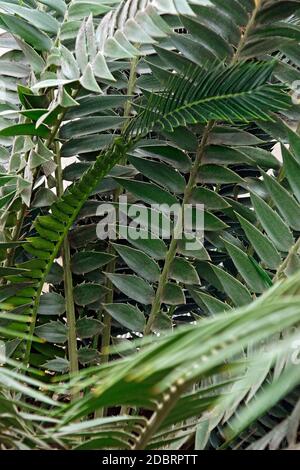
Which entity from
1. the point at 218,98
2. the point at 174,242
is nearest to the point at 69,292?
the point at 174,242

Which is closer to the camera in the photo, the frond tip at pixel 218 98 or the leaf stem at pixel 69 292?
the frond tip at pixel 218 98

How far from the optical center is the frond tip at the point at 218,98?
2.03 ft

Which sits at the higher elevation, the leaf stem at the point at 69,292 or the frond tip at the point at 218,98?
the frond tip at the point at 218,98

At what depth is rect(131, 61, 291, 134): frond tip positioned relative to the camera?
0.62 metres

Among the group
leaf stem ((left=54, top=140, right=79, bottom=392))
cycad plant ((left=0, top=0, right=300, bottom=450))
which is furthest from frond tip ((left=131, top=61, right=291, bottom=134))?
leaf stem ((left=54, top=140, right=79, bottom=392))

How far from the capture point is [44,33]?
757mm

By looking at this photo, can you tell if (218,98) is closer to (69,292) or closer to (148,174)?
(148,174)

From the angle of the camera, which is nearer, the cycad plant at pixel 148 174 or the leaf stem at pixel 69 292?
the cycad plant at pixel 148 174

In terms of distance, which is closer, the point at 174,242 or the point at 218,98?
the point at 218,98

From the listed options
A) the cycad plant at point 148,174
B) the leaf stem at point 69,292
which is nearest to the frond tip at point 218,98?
the cycad plant at point 148,174

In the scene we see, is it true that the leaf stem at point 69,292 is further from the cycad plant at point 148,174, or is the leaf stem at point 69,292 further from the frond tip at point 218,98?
the frond tip at point 218,98

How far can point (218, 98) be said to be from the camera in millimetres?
643

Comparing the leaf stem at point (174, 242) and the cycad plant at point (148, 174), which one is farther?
the leaf stem at point (174, 242)
